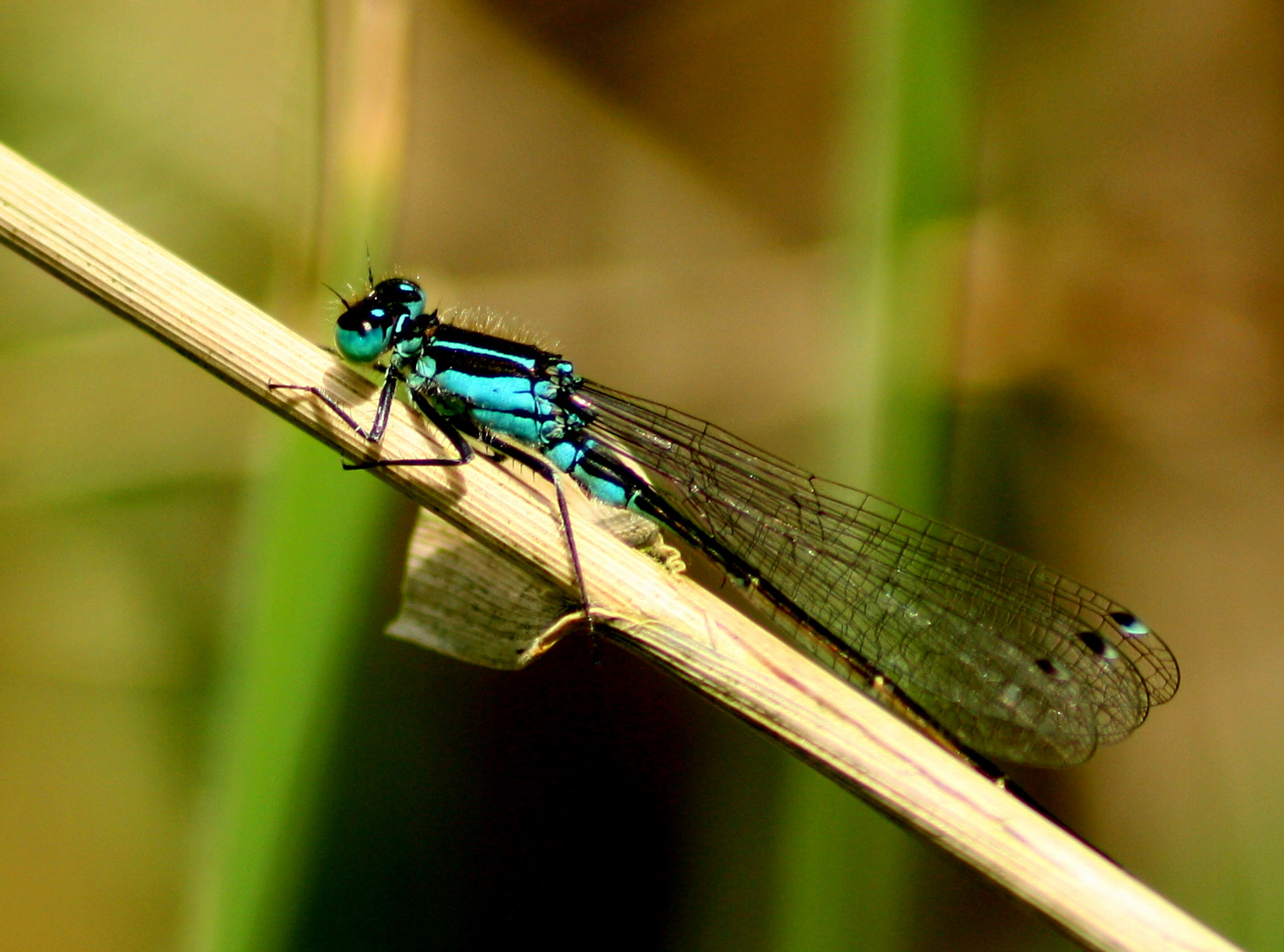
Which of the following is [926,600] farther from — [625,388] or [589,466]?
[625,388]

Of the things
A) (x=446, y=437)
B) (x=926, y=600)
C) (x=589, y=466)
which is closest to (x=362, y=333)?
(x=446, y=437)

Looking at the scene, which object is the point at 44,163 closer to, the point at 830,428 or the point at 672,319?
the point at 672,319

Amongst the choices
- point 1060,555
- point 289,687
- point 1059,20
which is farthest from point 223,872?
point 1059,20

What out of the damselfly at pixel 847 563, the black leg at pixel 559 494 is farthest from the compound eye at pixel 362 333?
the black leg at pixel 559 494

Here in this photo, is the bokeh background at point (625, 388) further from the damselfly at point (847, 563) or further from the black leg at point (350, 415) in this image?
the black leg at point (350, 415)

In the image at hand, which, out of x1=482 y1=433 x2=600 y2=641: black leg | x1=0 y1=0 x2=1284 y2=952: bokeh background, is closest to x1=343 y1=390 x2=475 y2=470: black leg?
x1=482 y1=433 x2=600 y2=641: black leg

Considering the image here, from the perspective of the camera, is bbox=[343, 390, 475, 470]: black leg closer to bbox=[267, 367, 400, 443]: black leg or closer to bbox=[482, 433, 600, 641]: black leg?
bbox=[267, 367, 400, 443]: black leg
